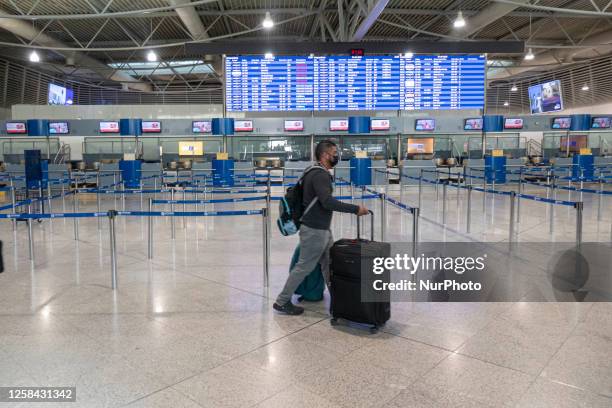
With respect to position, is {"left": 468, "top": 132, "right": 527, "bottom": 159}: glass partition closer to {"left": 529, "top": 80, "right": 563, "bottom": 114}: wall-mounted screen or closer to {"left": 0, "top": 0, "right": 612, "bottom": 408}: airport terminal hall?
{"left": 0, "top": 0, "right": 612, "bottom": 408}: airport terminal hall

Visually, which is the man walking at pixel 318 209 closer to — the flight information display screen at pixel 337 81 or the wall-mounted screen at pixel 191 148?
the flight information display screen at pixel 337 81

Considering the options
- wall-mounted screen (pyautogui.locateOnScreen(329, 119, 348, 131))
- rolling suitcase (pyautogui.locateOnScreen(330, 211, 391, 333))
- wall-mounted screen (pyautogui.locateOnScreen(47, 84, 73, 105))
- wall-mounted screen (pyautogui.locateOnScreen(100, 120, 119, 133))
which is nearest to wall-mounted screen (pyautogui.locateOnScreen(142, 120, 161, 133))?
wall-mounted screen (pyautogui.locateOnScreen(100, 120, 119, 133))

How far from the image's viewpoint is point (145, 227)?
1005 centimetres

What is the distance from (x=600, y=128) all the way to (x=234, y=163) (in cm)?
1621

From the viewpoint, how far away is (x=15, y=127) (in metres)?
19.6

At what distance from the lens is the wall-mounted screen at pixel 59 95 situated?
91.4 feet

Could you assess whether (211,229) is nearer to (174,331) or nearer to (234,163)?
(174,331)

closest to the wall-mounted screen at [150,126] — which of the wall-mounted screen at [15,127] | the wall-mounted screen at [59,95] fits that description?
the wall-mounted screen at [15,127]

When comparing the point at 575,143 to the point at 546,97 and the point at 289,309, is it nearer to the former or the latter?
the point at 546,97

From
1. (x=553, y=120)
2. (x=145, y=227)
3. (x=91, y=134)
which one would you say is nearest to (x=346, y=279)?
(x=145, y=227)

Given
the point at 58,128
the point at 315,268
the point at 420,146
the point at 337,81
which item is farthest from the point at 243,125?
the point at 315,268

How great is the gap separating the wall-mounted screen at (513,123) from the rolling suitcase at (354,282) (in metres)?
18.3

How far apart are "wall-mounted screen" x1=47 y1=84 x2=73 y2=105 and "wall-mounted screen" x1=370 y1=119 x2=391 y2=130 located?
19.8 meters

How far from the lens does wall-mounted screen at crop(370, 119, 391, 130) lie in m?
19.2
